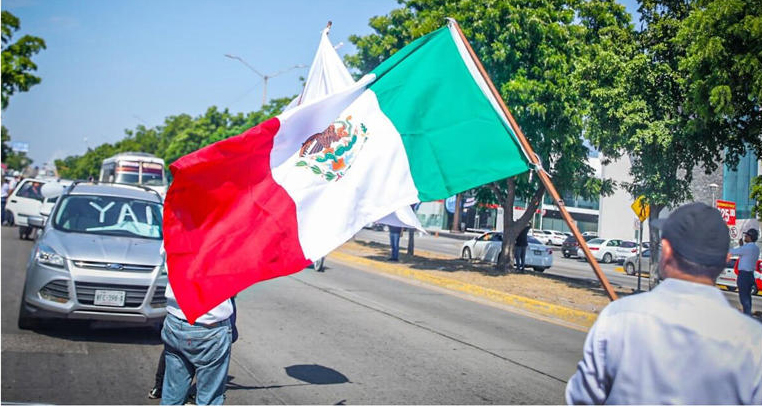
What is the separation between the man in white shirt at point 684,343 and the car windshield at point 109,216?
7.44 metres

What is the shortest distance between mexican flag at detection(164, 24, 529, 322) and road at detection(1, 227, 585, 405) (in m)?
2.28

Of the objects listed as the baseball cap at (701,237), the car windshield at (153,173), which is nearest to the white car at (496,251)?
the car windshield at (153,173)

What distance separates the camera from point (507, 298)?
14344 millimetres

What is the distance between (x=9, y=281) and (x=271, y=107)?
30281mm

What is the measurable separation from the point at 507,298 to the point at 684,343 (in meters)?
12.1

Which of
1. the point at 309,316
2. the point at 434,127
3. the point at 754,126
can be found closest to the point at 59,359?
the point at 309,316

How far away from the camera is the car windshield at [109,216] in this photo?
8867mm

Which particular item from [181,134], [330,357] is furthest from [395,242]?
[181,134]

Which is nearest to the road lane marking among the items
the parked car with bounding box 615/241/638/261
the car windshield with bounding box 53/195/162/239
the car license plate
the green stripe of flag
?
the car license plate

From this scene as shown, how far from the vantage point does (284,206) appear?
14.4 ft

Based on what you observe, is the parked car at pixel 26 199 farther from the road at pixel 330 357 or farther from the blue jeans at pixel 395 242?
the road at pixel 330 357

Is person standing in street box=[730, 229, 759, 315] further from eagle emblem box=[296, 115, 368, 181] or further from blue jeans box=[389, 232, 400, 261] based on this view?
eagle emblem box=[296, 115, 368, 181]

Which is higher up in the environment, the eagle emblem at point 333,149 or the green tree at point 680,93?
the green tree at point 680,93

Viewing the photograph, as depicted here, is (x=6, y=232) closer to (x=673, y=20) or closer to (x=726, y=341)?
(x=673, y=20)
